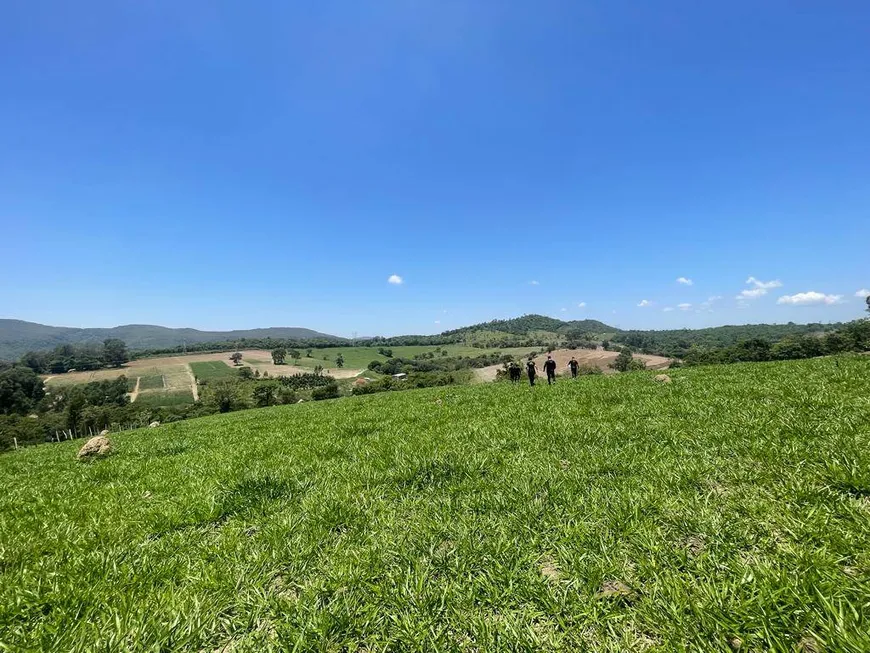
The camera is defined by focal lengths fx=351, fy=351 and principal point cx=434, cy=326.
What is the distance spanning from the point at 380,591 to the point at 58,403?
18792 centimetres

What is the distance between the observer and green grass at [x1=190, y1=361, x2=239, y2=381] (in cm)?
16536

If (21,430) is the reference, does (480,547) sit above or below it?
above

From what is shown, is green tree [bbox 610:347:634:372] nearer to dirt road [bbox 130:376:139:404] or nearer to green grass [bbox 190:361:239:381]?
green grass [bbox 190:361:239:381]

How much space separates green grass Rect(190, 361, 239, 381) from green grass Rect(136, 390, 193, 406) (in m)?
19.8

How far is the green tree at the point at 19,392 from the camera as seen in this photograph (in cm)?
11666

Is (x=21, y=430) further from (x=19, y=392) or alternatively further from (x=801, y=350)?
(x=801, y=350)

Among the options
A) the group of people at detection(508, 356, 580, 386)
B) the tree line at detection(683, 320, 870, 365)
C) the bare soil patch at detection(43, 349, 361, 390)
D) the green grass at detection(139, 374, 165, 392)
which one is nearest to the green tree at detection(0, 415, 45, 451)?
the bare soil patch at detection(43, 349, 361, 390)

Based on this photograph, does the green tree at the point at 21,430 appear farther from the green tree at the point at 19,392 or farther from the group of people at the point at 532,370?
the group of people at the point at 532,370

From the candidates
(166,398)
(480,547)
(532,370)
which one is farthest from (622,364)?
(166,398)

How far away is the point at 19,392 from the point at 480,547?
19106cm

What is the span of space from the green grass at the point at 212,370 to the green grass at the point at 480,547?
596ft

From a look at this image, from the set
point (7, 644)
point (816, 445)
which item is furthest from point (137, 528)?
point (816, 445)

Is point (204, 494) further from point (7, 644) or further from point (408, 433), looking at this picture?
point (408, 433)

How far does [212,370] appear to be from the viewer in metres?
178
